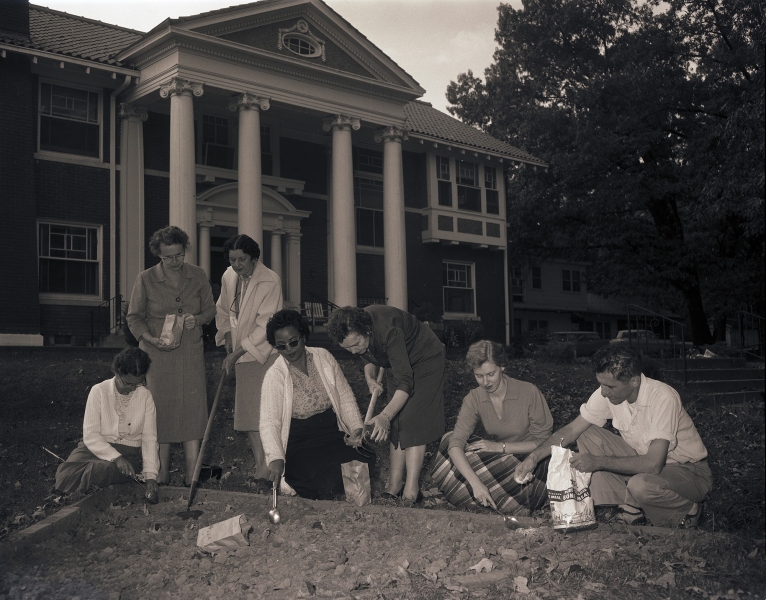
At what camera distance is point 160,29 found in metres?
14.7

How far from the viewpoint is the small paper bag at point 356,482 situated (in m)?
5.48

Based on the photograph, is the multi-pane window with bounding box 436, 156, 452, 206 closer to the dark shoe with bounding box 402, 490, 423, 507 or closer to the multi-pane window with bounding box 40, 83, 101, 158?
the multi-pane window with bounding box 40, 83, 101, 158

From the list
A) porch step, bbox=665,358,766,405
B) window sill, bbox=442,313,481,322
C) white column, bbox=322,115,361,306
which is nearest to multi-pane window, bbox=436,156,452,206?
window sill, bbox=442,313,481,322

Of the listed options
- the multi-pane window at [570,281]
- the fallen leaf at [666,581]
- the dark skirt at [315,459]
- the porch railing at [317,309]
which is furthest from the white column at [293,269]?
the multi-pane window at [570,281]

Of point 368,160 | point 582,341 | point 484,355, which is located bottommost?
point 582,341

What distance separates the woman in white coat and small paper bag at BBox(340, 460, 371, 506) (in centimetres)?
79

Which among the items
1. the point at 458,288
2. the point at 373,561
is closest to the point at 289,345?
the point at 373,561

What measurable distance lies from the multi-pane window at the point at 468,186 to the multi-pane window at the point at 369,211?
7.70ft

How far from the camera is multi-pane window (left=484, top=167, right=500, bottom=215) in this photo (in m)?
22.7

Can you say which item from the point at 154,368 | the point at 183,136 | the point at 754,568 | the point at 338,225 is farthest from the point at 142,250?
the point at 754,568

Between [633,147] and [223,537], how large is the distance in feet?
65.4

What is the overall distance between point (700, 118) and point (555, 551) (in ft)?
68.1

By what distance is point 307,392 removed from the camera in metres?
5.72

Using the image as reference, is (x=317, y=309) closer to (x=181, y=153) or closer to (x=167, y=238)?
(x=181, y=153)
